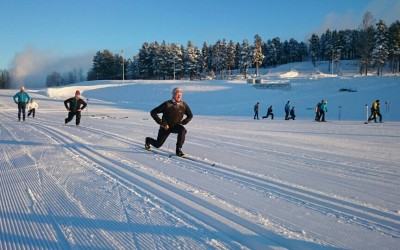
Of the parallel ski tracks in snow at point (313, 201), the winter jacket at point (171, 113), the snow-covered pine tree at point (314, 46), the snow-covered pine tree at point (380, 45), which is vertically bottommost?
the parallel ski tracks in snow at point (313, 201)

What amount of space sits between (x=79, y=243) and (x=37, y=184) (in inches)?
97.7

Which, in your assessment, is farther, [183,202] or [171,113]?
[171,113]

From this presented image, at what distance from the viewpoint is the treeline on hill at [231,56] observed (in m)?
68.5

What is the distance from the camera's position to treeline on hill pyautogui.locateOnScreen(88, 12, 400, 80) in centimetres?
6850

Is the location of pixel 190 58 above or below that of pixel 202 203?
above

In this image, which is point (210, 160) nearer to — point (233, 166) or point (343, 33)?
point (233, 166)

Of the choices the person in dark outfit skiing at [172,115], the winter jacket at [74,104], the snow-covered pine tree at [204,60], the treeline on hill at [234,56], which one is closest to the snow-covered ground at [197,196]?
the person in dark outfit skiing at [172,115]

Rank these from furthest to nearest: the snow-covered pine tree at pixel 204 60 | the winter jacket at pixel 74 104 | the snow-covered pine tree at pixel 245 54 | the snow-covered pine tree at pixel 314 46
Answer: the snow-covered pine tree at pixel 314 46, the snow-covered pine tree at pixel 204 60, the snow-covered pine tree at pixel 245 54, the winter jacket at pixel 74 104

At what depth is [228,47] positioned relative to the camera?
9444 cm

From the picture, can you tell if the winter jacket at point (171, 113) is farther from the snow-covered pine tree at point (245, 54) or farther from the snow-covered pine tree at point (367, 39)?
the snow-covered pine tree at point (245, 54)

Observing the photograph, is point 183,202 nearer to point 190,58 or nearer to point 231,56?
point 190,58

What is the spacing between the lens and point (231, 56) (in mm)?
93812

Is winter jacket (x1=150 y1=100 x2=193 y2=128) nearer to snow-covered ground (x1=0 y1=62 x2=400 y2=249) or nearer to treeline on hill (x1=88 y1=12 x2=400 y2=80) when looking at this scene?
snow-covered ground (x1=0 y1=62 x2=400 y2=249)

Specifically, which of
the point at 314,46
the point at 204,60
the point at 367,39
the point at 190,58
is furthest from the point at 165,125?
the point at 314,46
